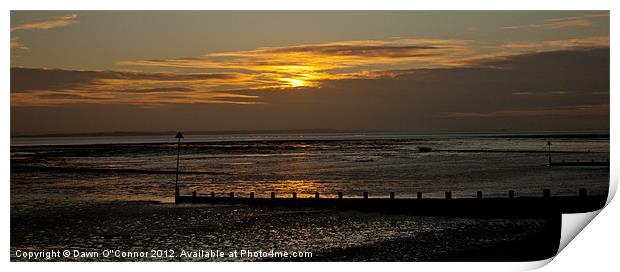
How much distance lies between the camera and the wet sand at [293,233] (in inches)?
325

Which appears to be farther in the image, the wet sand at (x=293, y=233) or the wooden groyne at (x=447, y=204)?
the wooden groyne at (x=447, y=204)

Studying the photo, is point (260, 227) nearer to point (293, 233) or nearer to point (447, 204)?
point (293, 233)

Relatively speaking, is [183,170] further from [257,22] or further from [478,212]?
[257,22]

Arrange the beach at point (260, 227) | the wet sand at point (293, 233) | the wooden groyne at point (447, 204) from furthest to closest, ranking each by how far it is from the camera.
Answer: the wooden groyne at point (447, 204), the wet sand at point (293, 233), the beach at point (260, 227)

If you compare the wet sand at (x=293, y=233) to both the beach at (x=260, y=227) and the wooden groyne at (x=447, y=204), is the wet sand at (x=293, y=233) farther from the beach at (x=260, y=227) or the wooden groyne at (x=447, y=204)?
the wooden groyne at (x=447, y=204)

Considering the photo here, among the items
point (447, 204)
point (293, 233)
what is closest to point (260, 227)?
point (293, 233)

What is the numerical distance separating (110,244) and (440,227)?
15.5 ft

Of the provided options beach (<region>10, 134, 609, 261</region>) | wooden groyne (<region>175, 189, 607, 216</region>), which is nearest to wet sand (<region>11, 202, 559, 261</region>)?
beach (<region>10, 134, 609, 261</region>)

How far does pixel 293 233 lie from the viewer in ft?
32.7

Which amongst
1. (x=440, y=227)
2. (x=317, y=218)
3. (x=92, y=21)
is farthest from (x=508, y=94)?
(x=92, y=21)

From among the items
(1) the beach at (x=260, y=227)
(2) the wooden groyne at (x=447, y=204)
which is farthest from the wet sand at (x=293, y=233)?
(2) the wooden groyne at (x=447, y=204)

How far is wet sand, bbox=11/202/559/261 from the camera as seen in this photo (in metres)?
8.25

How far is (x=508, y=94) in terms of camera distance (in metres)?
9.22

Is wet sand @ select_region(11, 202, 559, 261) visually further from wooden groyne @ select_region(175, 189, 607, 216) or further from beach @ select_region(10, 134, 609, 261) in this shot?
wooden groyne @ select_region(175, 189, 607, 216)
